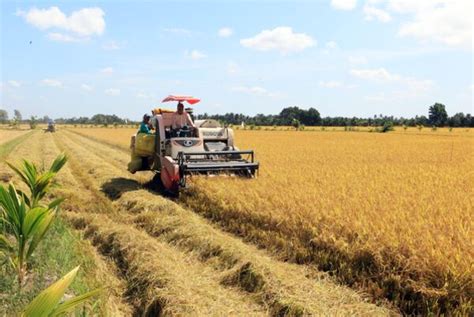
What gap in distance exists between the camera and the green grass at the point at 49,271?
153 inches

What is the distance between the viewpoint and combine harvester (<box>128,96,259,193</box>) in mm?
9422

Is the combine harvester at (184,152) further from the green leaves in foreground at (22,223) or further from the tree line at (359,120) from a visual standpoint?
the tree line at (359,120)

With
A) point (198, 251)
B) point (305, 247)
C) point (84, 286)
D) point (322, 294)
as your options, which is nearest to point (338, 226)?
point (305, 247)

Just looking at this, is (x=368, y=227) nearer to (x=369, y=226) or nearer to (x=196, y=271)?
(x=369, y=226)

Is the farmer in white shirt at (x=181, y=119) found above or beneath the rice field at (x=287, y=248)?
above

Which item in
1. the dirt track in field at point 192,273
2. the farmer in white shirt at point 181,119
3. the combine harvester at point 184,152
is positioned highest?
the farmer in white shirt at point 181,119

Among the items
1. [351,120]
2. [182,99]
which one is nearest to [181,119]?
[182,99]

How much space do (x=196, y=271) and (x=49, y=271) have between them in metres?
1.68

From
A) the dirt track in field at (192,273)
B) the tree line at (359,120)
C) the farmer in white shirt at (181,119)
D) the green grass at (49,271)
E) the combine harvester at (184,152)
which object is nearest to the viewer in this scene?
the green grass at (49,271)

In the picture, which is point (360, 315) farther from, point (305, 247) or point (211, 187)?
point (211, 187)

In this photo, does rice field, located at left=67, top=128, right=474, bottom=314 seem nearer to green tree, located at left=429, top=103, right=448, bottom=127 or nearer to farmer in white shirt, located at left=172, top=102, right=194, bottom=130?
farmer in white shirt, located at left=172, top=102, right=194, bottom=130

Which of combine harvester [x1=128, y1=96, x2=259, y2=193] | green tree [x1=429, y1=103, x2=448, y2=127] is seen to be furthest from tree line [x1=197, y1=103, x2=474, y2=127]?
combine harvester [x1=128, y1=96, x2=259, y2=193]

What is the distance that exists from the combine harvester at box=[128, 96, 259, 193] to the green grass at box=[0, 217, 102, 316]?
362 cm

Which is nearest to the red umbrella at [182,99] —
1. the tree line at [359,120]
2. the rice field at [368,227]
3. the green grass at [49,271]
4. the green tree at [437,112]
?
the rice field at [368,227]
